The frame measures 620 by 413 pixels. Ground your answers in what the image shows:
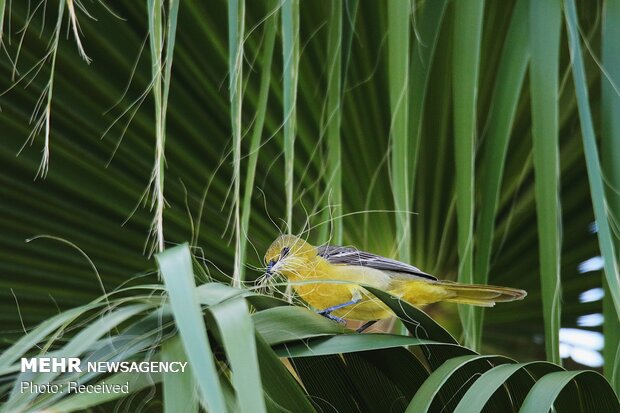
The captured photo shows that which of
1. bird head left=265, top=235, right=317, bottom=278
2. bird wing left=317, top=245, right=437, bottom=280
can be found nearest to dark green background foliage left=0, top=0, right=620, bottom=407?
bird wing left=317, top=245, right=437, bottom=280

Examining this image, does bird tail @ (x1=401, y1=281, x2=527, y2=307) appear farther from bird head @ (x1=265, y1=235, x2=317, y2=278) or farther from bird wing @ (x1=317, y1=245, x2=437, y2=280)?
bird head @ (x1=265, y1=235, x2=317, y2=278)

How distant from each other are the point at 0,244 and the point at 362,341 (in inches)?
47.5

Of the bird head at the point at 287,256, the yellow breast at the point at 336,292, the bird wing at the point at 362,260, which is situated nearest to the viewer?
the bird head at the point at 287,256

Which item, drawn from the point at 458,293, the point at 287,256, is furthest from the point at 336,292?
the point at 287,256

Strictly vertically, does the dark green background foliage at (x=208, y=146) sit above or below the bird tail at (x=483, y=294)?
above

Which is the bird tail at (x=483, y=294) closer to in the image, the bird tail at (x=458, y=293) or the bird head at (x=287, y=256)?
the bird tail at (x=458, y=293)

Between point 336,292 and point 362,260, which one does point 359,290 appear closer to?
point 336,292

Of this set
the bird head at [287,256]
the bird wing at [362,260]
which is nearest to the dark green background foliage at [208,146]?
the bird wing at [362,260]

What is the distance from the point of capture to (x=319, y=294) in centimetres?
170

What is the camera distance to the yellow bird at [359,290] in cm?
163

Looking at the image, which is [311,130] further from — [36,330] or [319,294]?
[36,330]

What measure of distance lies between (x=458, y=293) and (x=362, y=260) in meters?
0.19

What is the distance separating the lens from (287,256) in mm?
1269

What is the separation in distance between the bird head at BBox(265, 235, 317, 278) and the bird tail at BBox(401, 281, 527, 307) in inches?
8.8
